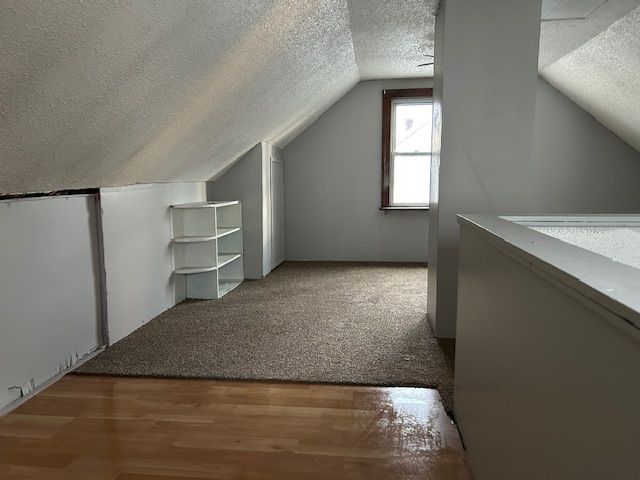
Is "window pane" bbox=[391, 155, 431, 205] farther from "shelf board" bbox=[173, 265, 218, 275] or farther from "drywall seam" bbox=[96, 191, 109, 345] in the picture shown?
"drywall seam" bbox=[96, 191, 109, 345]

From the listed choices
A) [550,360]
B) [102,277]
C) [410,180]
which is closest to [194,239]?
[102,277]

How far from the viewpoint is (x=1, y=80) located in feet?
4.35

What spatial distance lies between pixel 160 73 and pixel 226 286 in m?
2.42

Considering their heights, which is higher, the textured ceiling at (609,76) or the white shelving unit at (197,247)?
the textured ceiling at (609,76)

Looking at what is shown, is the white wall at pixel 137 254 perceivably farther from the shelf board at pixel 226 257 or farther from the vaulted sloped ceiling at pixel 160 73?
the shelf board at pixel 226 257

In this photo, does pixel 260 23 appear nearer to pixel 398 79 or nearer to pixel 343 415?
pixel 343 415

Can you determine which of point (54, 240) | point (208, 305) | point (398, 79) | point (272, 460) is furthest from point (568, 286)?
point (398, 79)

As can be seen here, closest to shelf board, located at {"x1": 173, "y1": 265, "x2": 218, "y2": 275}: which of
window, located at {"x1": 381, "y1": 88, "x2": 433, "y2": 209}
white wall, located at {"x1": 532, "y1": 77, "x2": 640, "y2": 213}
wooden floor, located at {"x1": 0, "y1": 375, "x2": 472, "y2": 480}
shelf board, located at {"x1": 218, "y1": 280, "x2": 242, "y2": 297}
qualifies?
shelf board, located at {"x1": 218, "y1": 280, "x2": 242, "y2": 297}

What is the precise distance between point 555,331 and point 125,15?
1537 mm

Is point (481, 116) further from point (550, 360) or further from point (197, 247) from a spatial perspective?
point (197, 247)

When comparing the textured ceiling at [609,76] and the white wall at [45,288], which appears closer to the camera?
the white wall at [45,288]

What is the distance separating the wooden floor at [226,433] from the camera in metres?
1.52

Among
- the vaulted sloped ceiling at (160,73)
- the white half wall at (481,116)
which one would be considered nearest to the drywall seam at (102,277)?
the vaulted sloped ceiling at (160,73)

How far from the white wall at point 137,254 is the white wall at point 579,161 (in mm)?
3908
